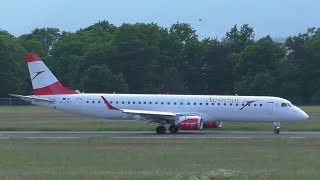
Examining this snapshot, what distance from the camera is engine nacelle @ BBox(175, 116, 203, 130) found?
51.9 m

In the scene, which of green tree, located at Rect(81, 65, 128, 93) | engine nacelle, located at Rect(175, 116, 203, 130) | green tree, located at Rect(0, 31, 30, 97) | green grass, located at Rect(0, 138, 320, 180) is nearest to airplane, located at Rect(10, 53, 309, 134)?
engine nacelle, located at Rect(175, 116, 203, 130)

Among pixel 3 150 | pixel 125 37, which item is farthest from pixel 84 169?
pixel 125 37

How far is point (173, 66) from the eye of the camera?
124312 millimetres

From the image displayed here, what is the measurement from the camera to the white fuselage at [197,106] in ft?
176

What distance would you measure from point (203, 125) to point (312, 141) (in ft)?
41.2

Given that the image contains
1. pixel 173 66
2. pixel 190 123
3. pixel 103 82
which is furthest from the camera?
pixel 173 66

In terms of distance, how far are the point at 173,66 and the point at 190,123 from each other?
238 feet

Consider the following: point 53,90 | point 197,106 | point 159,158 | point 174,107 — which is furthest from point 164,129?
point 159,158

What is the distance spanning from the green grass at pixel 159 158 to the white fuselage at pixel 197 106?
336 inches

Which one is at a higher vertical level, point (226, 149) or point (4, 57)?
point (4, 57)

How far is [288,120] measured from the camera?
53.8 metres

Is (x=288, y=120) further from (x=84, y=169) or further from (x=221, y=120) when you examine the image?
(x=84, y=169)

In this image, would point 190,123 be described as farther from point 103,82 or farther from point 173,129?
point 103,82

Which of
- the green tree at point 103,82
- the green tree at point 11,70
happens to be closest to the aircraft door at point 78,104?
the green tree at point 103,82
